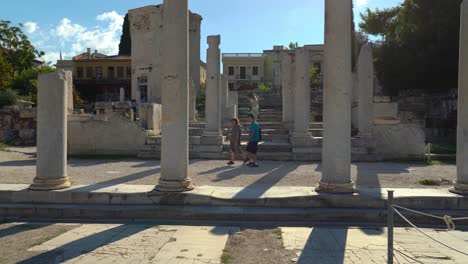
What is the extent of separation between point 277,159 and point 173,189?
7.71 m

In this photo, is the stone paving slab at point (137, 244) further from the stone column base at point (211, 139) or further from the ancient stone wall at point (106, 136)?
the ancient stone wall at point (106, 136)

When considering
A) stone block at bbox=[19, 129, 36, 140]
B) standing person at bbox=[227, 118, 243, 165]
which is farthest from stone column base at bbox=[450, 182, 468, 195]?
stone block at bbox=[19, 129, 36, 140]

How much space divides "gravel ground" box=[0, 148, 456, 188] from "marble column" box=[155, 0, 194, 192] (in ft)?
6.25

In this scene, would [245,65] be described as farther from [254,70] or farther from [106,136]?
[106,136]

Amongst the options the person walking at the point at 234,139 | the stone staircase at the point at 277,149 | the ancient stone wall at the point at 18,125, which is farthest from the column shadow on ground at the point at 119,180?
the ancient stone wall at the point at 18,125

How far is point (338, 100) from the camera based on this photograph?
7.85m

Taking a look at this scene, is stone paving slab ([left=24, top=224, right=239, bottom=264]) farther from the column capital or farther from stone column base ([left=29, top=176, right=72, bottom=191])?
the column capital

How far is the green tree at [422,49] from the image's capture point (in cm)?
2750

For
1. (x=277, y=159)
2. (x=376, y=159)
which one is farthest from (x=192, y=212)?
(x=376, y=159)

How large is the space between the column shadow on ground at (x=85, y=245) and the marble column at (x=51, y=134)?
7.32 ft

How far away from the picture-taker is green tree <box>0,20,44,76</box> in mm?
40500

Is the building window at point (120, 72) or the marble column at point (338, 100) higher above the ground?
the building window at point (120, 72)

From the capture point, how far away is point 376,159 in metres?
15.0

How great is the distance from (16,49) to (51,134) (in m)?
39.4
